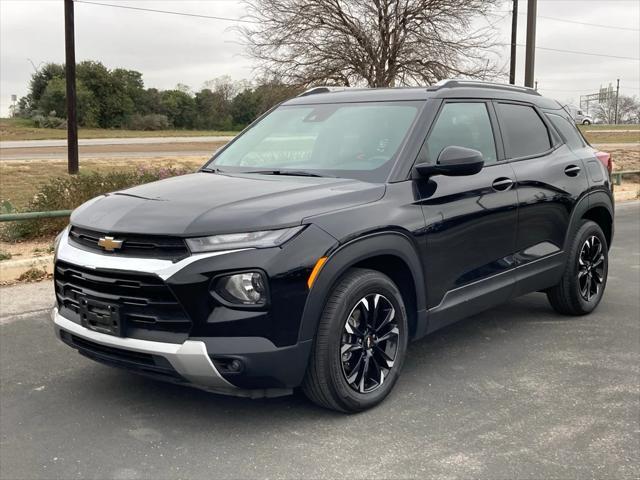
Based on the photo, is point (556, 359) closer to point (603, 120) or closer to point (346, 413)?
point (346, 413)

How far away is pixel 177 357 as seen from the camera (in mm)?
3307

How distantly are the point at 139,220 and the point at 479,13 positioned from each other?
17.9 metres

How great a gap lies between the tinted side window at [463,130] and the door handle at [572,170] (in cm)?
88

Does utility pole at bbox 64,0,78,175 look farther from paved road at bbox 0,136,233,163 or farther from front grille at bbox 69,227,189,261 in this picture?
front grille at bbox 69,227,189,261

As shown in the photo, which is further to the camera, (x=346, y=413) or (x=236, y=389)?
(x=346, y=413)

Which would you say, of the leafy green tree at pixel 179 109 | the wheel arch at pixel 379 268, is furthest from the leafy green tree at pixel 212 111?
the wheel arch at pixel 379 268

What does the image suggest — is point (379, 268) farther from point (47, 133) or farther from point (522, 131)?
point (47, 133)

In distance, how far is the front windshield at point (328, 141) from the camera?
13.9 feet

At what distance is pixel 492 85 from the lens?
5.06m

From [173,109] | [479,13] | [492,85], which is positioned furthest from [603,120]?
[492,85]

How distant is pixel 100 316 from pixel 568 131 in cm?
403

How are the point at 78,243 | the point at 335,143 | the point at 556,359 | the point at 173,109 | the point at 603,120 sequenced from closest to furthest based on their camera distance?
the point at 78,243 < the point at 335,143 < the point at 556,359 < the point at 173,109 < the point at 603,120

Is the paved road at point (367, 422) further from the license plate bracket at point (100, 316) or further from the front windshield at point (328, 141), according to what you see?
the front windshield at point (328, 141)

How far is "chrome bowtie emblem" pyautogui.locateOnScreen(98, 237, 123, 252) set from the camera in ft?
11.3
